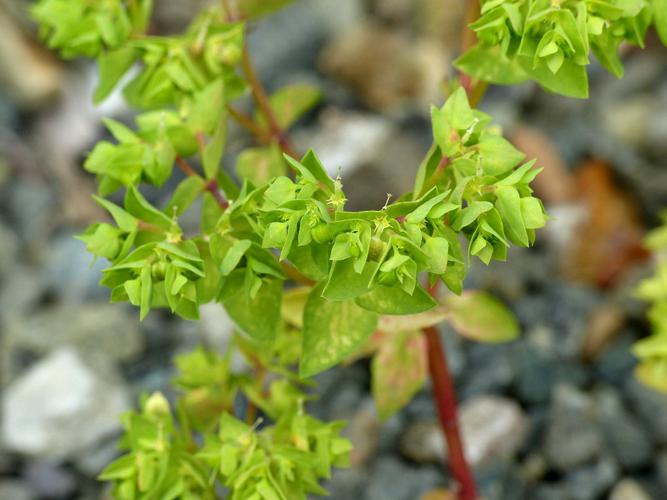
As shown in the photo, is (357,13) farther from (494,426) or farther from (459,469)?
(459,469)

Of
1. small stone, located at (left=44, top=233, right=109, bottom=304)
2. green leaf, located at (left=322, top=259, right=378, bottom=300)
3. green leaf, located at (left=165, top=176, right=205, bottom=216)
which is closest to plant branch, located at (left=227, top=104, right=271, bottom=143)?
green leaf, located at (left=165, top=176, right=205, bottom=216)

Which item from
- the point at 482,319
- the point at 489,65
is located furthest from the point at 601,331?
the point at 489,65

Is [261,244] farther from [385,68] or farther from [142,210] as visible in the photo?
[385,68]

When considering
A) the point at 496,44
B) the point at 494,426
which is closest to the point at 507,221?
the point at 496,44

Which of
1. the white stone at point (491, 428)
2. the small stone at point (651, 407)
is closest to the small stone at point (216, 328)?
the white stone at point (491, 428)

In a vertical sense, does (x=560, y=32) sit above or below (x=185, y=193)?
above

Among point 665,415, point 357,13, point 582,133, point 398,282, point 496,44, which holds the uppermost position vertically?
point 496,44

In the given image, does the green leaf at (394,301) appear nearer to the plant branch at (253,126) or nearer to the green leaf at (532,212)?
the green leaf at (532,212)
